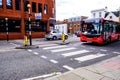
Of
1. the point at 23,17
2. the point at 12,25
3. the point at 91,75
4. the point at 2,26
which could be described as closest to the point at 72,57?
the point at 91,75

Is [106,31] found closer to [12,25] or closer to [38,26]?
[12,25]

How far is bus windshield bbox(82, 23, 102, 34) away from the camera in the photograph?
16.6 m

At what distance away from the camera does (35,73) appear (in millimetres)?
6812

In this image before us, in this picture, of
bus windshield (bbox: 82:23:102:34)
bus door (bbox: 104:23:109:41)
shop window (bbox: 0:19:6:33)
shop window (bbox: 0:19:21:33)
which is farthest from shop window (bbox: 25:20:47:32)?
bus door (bbox: 104:23:109:41)

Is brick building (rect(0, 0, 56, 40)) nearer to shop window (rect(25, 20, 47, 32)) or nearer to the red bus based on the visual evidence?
shop window (rect(25, 20, 47, 32))

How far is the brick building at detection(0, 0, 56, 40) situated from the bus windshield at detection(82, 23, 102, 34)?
33.9 ft

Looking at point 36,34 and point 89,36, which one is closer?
point 89,36

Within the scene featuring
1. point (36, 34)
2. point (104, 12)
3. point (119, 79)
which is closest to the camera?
point (119, 79)

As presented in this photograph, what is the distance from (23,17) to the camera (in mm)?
28109

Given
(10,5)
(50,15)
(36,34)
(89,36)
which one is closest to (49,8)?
(50,15)

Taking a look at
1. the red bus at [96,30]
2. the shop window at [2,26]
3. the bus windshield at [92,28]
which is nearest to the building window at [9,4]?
the shop window at [2,26]

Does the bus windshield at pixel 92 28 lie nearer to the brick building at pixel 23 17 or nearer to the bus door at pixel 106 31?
the bus door at pixel 106 31

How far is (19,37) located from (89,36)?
46.4 ft

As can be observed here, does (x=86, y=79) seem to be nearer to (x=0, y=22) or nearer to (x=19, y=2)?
(x=0, y=22)
